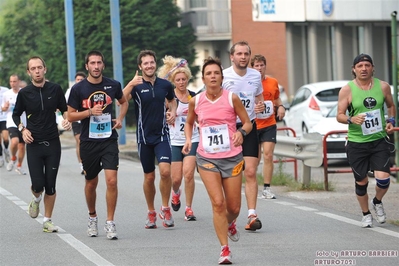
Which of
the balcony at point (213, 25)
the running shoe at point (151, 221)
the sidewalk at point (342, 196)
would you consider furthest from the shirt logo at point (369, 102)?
the balcony at point (213, 25)

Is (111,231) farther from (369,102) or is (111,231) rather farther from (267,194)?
(267,194)

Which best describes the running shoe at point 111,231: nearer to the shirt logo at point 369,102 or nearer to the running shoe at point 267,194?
the shirt logo at point 369,102

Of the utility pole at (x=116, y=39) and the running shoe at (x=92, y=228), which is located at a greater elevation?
the utility pole at (x=116, y=39)

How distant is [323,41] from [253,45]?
7987 mm

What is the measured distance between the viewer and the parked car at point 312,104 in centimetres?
2580

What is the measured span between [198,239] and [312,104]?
14.9 metres

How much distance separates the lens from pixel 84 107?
1184 cm

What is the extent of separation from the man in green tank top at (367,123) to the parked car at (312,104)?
43.0 feet

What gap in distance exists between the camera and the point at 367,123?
474 inches

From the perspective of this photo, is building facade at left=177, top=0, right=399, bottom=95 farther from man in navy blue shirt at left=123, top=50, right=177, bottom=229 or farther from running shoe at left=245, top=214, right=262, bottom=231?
running shoe at left=245, top=214, right=262, bottom=231

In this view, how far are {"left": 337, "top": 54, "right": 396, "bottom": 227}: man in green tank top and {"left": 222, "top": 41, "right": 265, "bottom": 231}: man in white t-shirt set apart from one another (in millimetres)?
1014

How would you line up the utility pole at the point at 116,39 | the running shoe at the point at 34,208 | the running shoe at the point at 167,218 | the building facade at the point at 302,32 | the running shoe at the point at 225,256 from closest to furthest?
the running shoe at the point at 225,256
the running shoe at the point at 167,218
the running shoe at the point at 34,208
the utility pole at the point at 116,39
the building facade at the point at 302,32

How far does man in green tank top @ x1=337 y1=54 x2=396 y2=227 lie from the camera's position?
1204cm

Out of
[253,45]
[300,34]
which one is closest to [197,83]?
[253,45]
